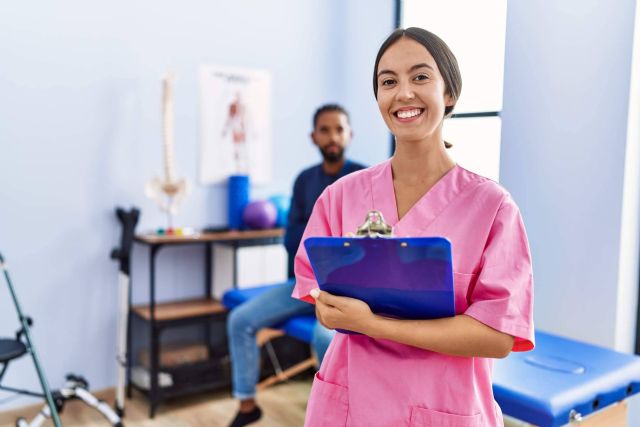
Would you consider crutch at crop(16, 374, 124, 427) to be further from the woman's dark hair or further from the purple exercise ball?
the woman's dark hair

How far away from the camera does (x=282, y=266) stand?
326 centimetres

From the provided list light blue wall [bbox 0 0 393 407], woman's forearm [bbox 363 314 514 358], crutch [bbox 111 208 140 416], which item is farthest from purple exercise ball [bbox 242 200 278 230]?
woman's forearm [bbox 363 314 514 358]

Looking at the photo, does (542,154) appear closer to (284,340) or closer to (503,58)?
(503,58)

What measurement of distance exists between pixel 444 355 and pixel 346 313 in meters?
0.18

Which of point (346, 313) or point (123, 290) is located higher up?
point (346, 313)

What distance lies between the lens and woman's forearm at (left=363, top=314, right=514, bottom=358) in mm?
900

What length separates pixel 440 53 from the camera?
3.24 ft

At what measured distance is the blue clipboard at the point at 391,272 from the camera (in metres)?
0.83

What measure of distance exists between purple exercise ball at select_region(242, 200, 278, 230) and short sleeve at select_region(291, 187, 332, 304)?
196cm

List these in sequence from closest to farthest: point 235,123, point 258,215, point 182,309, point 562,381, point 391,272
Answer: point 391,272
point 562,381
point 182,309
point 258,215
point 235,123

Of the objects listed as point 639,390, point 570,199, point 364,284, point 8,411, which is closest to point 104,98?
point 8,411

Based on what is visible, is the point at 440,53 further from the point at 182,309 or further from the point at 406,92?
the point at 182,309

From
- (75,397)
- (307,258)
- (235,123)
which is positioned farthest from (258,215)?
(307,258)

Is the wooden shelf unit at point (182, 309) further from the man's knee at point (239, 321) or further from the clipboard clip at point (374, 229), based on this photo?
the clipboard clip at point (374, 229)
